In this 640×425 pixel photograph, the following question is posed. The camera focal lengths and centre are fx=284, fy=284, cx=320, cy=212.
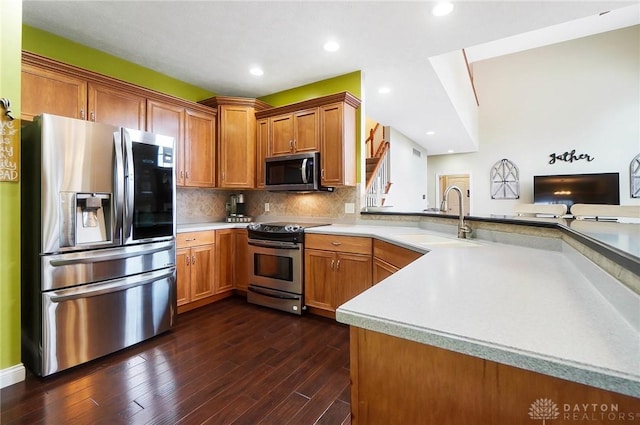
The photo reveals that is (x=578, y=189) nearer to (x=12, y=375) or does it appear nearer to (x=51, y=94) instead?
(x=51, y=94)

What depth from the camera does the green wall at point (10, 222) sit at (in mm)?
1805

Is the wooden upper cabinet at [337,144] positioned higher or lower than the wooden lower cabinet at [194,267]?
higher

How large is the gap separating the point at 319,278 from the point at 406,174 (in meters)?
4.55

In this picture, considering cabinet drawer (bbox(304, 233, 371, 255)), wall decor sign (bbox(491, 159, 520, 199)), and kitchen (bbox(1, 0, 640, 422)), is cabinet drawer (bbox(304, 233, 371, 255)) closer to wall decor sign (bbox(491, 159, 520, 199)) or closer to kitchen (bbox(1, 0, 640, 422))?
kitchen (bbox(1, 0, 640, 422))

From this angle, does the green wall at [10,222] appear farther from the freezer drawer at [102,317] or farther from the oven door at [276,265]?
Result: the oven door at [276,265]

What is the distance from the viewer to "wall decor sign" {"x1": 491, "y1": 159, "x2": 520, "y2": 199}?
24.5 ft

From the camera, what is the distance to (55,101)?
7.86 feet

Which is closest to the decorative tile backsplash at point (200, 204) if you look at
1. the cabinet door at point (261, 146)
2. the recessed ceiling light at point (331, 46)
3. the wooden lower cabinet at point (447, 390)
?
the cabinet door at point (261, 146)

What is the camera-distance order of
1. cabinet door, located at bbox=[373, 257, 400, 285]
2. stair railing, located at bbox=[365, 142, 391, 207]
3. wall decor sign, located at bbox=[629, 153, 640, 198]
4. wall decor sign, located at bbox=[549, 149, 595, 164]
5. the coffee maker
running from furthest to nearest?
1. wall decor sign, located at bbox=[549, 149, 595, 164]
2. wall decor sign, located at bbox=[629, 153, 640, 198]
3. stair railing, located at bbox=[365, 142, 391, 207]
4. the coffee maker
5. cabinet door, located at bbox=[373, 257, 400, 285]

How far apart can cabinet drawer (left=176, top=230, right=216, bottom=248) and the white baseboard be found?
136 cm

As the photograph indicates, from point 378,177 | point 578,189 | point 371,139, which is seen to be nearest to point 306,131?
point 378,177

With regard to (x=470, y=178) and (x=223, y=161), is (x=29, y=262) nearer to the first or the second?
(x=223, y=161)

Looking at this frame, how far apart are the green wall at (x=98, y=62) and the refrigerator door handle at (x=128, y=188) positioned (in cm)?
125

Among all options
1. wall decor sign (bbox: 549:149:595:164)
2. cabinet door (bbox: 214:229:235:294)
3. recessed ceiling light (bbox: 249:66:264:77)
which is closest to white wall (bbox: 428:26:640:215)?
wall decor sign (bbox: 549:149:595:164)
